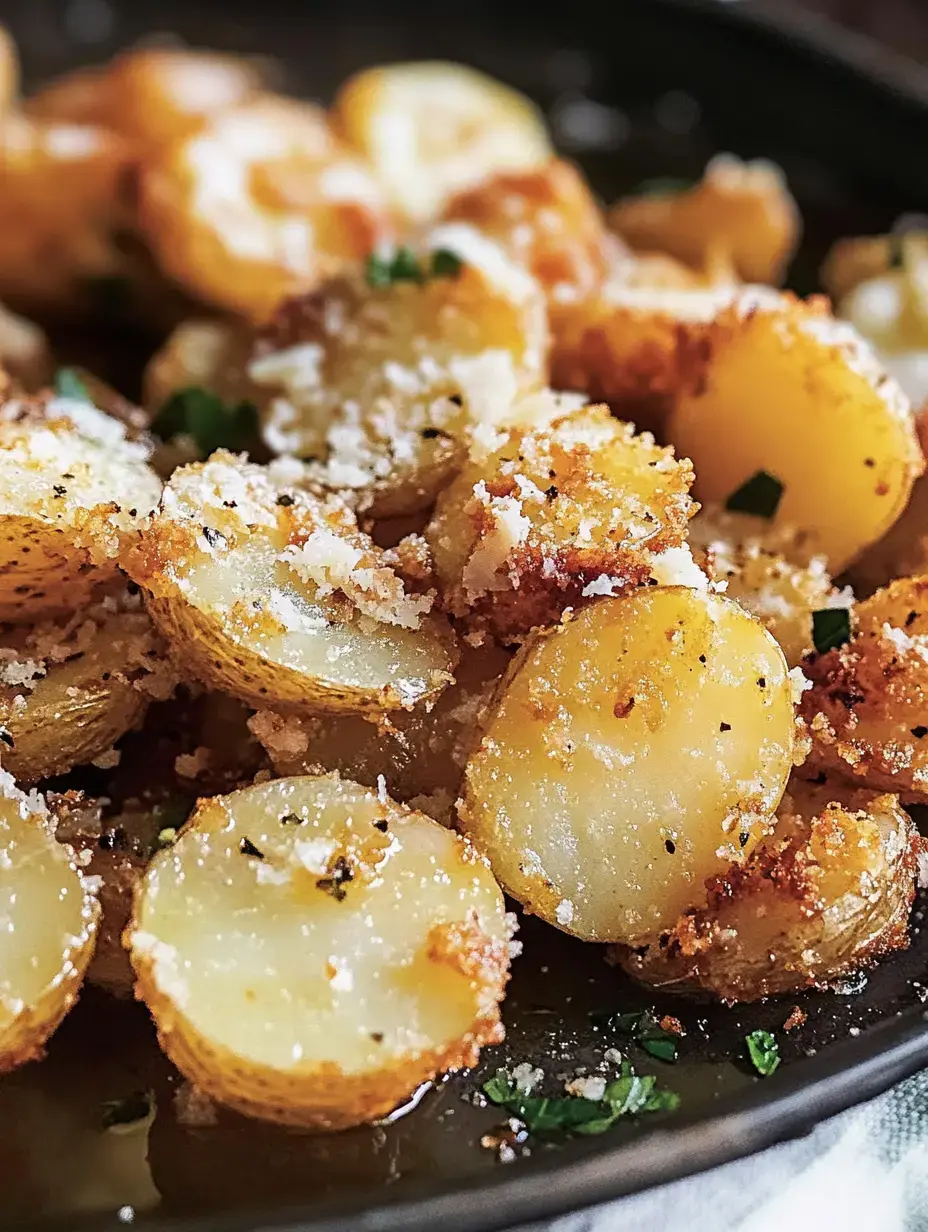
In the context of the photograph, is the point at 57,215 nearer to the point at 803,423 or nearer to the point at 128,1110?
the point at 803,423

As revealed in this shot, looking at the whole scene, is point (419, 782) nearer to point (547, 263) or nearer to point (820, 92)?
point (547, 263)

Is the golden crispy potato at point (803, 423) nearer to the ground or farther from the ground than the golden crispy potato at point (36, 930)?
farther from the ground

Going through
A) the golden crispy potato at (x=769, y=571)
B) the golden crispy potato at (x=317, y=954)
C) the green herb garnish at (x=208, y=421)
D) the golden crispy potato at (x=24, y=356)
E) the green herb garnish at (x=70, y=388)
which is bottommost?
the golden crispy potato at (x=24, y=356)

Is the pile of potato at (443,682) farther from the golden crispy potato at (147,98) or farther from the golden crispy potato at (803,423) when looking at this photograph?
the golden crispy potato at (147,98)

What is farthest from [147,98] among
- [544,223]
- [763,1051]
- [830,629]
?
[763,1051]

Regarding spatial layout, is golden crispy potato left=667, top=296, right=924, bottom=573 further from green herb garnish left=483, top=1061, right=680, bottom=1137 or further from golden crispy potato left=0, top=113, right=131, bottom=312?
golden crispy potato left=0, top=113, right=131, bottom=312

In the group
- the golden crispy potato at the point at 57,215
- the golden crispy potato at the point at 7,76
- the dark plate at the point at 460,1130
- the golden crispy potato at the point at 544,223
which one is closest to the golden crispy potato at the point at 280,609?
the dark plate at the point at 460,1130
